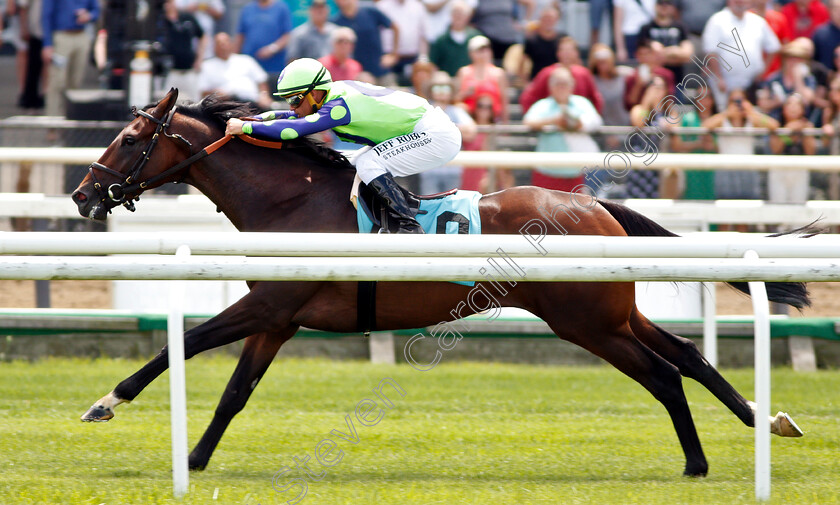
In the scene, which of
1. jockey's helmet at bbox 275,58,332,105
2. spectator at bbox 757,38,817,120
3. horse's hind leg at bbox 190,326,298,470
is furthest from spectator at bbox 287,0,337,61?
horse's hind leg at bbox 190,326,298,470

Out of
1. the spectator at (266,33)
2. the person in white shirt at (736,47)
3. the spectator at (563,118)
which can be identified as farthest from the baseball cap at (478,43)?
the person in white shirt at (736,47)

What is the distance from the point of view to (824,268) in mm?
3586

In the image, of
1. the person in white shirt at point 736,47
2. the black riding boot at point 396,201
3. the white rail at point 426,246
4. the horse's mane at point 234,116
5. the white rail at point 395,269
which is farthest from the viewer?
the person in white shirt at point 736,47

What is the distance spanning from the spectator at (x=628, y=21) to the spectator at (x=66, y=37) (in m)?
4.79

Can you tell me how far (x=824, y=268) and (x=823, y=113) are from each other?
549 centimetres

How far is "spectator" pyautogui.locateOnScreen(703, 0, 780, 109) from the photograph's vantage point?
8.95m

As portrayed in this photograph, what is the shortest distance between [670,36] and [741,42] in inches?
24.7

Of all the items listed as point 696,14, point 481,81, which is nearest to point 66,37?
point 481,81

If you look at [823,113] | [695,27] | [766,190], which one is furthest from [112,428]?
[695,27]

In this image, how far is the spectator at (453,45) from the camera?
9095 millimetres

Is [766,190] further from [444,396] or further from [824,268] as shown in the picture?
[824,268]

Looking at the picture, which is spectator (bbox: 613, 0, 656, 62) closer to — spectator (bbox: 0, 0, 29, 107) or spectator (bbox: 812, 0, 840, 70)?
spectator (bbox: 812, 0, 840, 70)

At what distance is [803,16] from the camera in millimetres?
9914

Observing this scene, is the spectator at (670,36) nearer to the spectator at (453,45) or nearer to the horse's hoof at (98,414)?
the spectator at (453,45)
